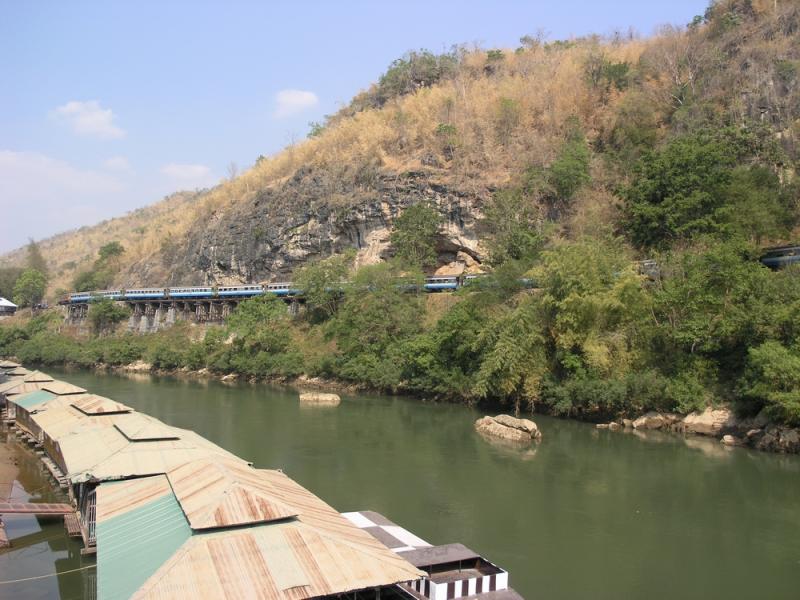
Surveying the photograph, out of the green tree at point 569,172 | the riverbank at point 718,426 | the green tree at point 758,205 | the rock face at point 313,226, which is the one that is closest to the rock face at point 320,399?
the riverbank at point 718,426

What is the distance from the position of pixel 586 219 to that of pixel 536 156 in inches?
345

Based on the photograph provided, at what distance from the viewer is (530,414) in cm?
Answer: 2923

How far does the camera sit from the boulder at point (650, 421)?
25.5m

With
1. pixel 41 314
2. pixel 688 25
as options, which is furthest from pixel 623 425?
pixel 41 314

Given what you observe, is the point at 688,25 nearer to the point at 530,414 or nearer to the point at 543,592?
the point at 530,414

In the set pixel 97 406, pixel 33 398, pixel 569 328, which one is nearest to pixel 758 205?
pixel 569 328

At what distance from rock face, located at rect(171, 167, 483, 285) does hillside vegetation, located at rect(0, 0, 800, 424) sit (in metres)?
0.18

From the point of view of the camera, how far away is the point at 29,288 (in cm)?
7250

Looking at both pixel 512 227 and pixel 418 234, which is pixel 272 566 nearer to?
pixel 512 227

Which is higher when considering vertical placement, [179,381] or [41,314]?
[41,314]

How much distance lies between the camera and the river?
13047 mm

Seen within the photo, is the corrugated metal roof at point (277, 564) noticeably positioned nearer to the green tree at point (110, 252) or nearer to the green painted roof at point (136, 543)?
the green painted roof at point (136, 543)

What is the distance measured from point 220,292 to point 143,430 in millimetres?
39315

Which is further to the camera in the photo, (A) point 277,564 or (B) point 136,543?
(B) point 136,543
